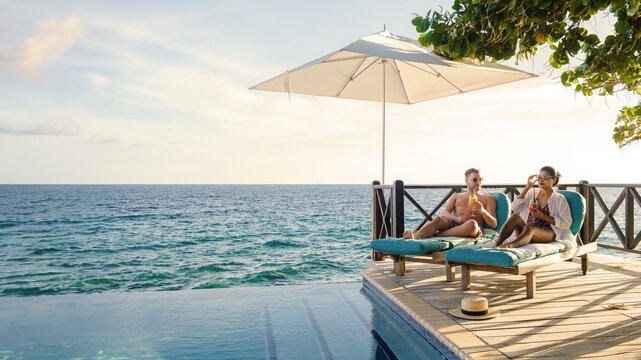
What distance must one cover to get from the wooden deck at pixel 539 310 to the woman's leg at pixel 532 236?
443mm

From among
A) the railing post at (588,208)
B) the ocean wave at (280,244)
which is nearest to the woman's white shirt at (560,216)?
the railing post at (588,208)

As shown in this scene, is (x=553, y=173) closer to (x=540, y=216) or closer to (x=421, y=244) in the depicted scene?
(x=540, y=216)

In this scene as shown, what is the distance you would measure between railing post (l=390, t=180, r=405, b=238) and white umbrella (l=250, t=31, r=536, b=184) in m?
1.33

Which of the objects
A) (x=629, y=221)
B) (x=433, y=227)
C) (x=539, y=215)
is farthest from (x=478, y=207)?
(x=629, y=221)

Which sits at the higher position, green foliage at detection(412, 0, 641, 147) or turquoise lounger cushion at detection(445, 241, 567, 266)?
green foliage at detection(412, 0, 641, 147)

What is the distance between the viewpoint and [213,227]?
1071 inches

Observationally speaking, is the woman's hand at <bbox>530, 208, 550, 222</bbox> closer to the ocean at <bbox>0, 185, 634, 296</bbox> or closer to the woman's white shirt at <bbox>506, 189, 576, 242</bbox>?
the woman's white shirt at <bbox>506, 189, 576, 242</bbox>

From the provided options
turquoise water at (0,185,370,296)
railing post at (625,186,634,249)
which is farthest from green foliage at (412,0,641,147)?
turquoise water at (0,185,370,296)

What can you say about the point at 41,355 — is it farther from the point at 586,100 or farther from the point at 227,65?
the point at 227,65

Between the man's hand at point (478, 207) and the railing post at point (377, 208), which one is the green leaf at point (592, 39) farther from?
the railing post at point (377, 208)

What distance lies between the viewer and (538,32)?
2.89 metres

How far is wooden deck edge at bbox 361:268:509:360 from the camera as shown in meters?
2.82

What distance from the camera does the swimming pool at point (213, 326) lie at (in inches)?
137

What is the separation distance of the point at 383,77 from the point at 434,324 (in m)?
3.72
